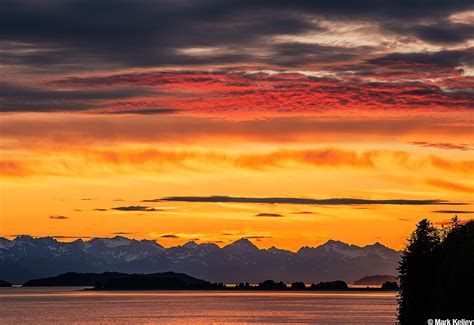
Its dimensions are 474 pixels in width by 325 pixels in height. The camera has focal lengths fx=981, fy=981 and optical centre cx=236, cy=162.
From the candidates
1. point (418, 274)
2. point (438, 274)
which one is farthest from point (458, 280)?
point (418, 274)

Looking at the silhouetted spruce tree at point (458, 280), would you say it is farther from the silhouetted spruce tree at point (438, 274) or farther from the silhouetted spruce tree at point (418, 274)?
the silhouetted spruce tree at point (418, 274)

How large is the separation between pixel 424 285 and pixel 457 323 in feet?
94.5

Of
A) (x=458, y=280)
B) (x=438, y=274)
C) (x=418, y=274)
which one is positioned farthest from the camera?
(x=418, y=274)

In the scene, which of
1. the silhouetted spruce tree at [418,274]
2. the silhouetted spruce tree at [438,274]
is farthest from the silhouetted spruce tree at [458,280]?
the silhouetted spruce tree at [418,274]

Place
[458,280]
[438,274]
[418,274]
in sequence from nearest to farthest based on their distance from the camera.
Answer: [458,280] → [438,274] → [418,274]

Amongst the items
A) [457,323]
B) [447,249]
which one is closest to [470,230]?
[447,249]

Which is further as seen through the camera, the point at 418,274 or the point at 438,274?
the point at 418,274

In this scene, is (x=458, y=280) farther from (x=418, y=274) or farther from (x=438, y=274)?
(x=418, y=274)

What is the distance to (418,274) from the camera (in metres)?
137

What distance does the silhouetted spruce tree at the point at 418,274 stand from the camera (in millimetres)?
134875

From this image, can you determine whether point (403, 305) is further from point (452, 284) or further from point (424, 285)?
point (452, 284)

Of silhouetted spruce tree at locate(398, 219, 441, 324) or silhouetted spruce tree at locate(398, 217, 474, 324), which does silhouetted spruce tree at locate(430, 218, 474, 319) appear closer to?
silhouetted spruce tree at locate(398, 217, 474, 324)

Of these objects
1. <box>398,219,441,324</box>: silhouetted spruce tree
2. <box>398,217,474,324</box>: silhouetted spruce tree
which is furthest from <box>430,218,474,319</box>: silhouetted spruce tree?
<box>398,219,441,324</box>: silhouetted spruce tree

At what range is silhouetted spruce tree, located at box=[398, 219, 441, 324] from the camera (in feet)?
443
